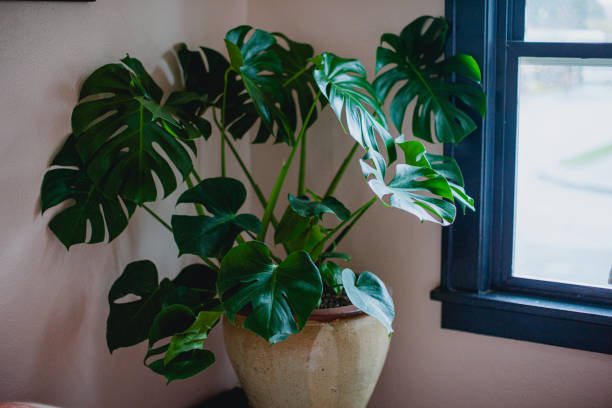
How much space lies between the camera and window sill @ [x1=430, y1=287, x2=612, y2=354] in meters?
1.69

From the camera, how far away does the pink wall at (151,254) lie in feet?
4.65

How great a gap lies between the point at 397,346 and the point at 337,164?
642mm

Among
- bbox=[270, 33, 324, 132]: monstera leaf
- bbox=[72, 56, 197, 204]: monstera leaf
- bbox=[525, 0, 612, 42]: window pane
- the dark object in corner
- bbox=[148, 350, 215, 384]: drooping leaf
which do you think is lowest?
the dark object in corner

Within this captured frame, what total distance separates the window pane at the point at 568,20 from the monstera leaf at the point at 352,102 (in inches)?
21.8

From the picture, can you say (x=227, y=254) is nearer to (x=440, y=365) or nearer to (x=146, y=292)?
(x=146, y=292)

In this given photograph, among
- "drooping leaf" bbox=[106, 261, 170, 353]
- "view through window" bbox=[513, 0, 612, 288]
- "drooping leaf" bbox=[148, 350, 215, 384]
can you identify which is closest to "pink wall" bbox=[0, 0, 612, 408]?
"drooping leaf" bbox=[106, 261, 170, 353]

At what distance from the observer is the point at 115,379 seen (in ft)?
5.67

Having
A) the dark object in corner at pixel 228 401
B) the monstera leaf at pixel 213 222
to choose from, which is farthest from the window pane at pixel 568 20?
the dark object in corner at pixel 228 401

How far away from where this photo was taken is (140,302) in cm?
Answer: 158

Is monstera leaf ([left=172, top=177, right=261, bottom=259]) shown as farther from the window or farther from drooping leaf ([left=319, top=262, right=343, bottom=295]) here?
the window

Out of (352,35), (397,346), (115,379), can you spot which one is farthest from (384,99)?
(115,379)

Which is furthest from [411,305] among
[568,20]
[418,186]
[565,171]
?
[568,20]

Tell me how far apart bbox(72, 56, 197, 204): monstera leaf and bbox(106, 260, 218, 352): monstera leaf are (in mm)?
254

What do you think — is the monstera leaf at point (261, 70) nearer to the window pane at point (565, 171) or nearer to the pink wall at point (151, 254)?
the pink wall at point (151, 254)
